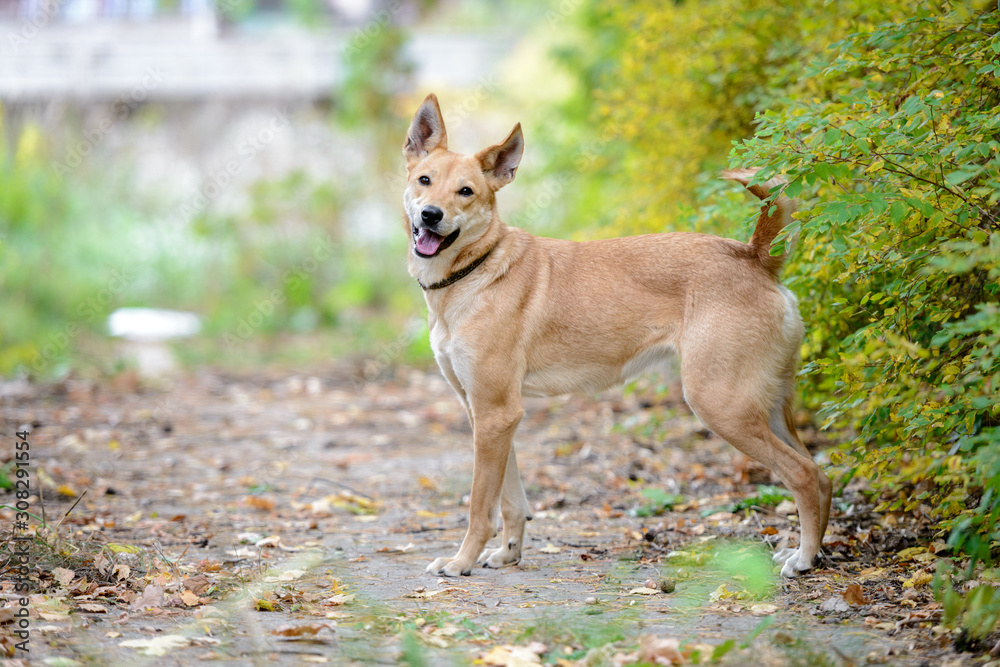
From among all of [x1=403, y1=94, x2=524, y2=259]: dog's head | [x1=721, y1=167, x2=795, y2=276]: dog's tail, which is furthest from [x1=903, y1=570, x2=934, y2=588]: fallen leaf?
[x1=403, y1=94, x2=524, y2=259]: dog's head

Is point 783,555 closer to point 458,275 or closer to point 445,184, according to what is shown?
point 458,275

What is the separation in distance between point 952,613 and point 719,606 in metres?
0.88

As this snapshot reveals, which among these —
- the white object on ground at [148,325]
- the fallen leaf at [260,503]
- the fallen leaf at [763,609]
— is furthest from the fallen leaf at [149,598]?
the white object on ground at [148,325]

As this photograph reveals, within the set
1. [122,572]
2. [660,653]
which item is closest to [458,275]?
[122,572]

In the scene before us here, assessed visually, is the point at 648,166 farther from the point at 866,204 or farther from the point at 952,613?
the point at 952,613

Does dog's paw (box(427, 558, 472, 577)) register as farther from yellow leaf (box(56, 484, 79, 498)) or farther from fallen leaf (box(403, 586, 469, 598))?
yellow leaf (box(56, 484, 79, 498))

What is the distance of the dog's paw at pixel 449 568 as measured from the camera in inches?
159

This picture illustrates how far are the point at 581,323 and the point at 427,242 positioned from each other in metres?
0.85

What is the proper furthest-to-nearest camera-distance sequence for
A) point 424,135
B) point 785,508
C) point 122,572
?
point 785,508
point 424,135
point 122,572

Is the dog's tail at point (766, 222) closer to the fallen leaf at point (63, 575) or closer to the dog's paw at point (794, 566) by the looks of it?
the dog's paw at point (794, 566)

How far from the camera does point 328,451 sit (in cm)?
692

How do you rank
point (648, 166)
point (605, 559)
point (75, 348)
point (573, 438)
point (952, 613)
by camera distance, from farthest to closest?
point (75, 348)
point (573, 438)
point (648, 166)
point (605, 559)
point (952, 613)

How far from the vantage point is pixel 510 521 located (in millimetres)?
4285

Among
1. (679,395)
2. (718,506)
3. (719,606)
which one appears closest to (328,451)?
(679,395)
